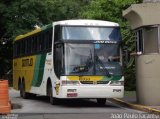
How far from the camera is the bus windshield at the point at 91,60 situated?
20453 millimetres

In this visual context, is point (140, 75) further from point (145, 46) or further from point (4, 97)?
point (4, 97)

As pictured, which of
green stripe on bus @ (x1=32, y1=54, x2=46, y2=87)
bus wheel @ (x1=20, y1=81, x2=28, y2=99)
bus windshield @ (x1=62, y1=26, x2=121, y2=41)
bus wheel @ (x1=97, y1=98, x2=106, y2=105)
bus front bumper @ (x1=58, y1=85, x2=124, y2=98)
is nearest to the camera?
bus front bumper @ (x1=58, y1=85, x2=124, y2=98)

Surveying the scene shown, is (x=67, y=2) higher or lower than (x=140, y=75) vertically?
higher

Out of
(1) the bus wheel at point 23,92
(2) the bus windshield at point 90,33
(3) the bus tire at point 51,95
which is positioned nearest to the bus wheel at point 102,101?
(3) the bus tire at point 51,95

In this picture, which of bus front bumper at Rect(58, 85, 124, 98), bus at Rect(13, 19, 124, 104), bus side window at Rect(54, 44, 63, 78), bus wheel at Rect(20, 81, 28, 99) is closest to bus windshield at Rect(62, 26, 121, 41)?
bus at Rect(13, 19, 124, 104)

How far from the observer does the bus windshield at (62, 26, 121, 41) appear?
68.5 ft

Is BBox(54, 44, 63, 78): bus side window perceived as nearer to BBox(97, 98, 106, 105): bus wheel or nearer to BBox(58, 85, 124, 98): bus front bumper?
BBox(58, 85, 124, 98): bus front bumper

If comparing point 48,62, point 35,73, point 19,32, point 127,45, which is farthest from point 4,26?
point 48,62

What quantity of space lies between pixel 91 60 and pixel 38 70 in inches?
204

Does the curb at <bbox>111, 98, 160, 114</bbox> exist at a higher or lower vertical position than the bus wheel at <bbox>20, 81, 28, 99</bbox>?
lower

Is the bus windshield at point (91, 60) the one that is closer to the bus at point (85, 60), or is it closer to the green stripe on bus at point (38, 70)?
the bus at point (85, 60)

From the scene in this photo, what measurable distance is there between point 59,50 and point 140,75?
3582 mm

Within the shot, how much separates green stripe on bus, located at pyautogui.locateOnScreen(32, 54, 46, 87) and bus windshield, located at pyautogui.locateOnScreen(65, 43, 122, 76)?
3.26 metres

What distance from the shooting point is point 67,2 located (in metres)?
50.6
